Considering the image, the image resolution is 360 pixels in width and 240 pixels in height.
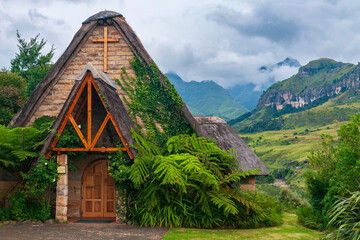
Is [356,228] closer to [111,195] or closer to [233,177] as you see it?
[233,177]

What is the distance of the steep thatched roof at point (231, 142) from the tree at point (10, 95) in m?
10.8

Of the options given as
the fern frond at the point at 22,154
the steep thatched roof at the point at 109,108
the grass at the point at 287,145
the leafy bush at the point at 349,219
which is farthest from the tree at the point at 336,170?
the grass at the point at 287,145

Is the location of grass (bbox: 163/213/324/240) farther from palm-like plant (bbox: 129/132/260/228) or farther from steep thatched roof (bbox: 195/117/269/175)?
steep thatched roof (bbox: 195/117/269/175)

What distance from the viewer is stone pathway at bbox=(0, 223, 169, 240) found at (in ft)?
29.0

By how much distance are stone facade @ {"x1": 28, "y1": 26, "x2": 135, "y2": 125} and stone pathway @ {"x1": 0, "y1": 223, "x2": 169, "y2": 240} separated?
4.39 meters

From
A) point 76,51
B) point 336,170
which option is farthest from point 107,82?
point 336,170

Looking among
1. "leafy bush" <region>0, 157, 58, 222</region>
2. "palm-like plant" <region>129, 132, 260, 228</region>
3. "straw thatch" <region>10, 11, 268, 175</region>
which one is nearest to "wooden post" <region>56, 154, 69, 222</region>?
"leafy bush" <region>0, 157, 58, 222</region>

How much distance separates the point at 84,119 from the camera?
12.2 metres

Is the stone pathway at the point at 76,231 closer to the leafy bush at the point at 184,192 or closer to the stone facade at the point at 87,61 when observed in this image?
the leafy bush at the point at 184,192

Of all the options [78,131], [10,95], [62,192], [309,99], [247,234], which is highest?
[309,99]

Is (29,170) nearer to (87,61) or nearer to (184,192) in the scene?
(87,61)

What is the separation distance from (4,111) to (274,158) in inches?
2813

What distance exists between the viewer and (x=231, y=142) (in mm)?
14125

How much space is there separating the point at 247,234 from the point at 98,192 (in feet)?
17.9
